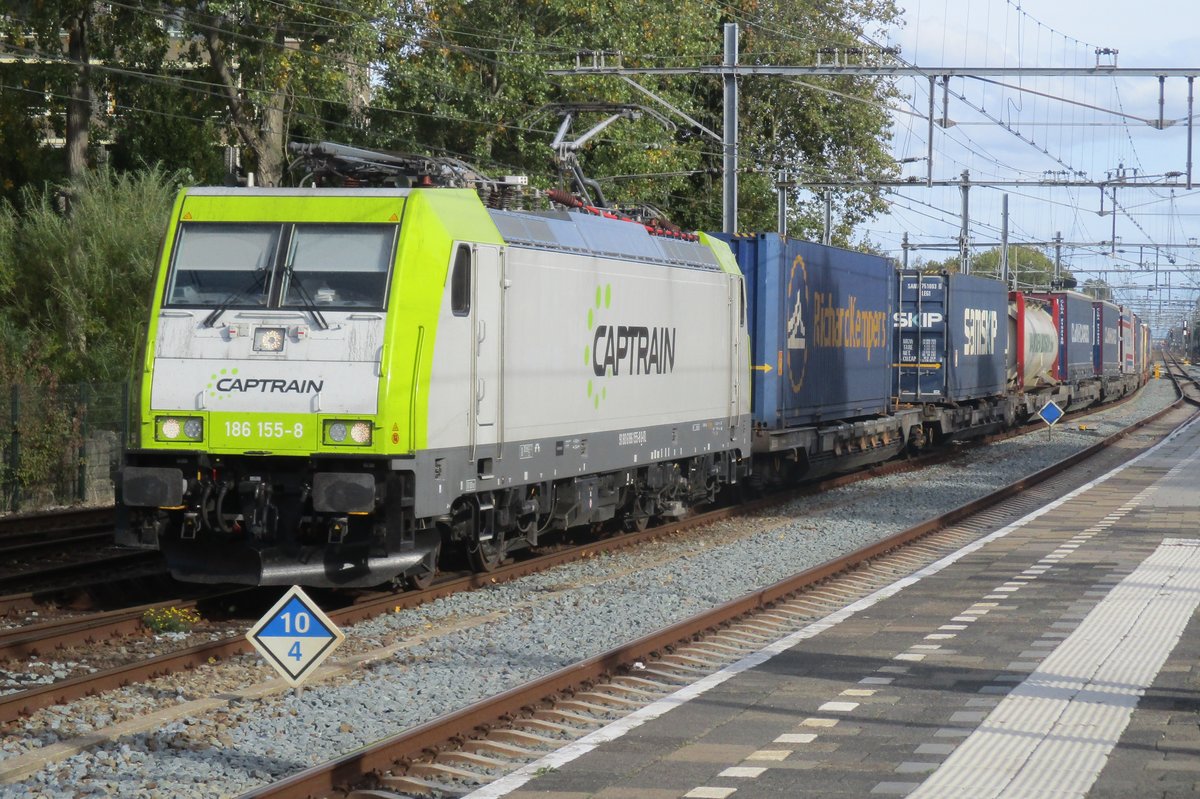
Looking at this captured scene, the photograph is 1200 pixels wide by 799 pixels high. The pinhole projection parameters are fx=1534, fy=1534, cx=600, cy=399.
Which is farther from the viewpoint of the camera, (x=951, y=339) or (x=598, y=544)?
(x=951, y=339)

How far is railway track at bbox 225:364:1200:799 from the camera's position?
285 inches

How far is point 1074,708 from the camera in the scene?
8.63 metres

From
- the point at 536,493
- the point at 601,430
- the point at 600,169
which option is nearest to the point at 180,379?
the point at 536,493

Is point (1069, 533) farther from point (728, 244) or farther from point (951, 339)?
point (951, 339)

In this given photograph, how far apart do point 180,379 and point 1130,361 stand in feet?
194

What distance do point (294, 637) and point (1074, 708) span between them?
4.40 metres

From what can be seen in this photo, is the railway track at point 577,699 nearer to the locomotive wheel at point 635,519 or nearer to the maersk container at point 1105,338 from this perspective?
the locomotive wheel at point 635,519

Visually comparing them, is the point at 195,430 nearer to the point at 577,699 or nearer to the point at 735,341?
the point at 577,699

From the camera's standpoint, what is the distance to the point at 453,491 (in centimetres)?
1242

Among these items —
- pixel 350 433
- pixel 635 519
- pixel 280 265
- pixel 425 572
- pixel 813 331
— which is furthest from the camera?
pixel 813 331

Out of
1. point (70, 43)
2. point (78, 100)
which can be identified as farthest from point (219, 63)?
point (70, 43)

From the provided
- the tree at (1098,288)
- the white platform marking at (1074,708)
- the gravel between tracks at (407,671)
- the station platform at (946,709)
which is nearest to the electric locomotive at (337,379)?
the gravel between tracks at (407,671)

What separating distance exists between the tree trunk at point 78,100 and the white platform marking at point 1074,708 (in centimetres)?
2426

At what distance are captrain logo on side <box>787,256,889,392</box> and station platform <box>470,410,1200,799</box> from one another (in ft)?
26.0
